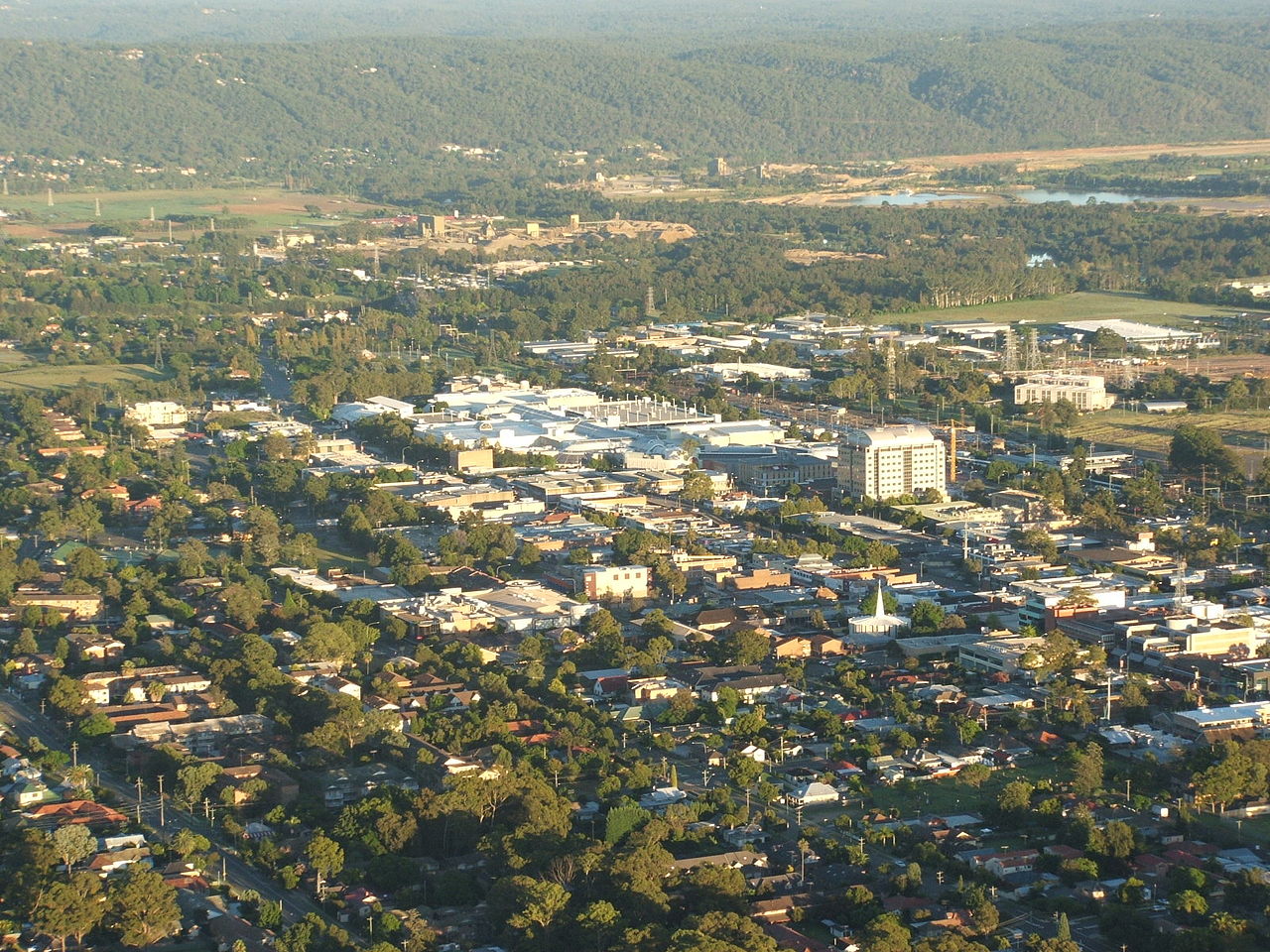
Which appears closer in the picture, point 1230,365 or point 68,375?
point 1230,365

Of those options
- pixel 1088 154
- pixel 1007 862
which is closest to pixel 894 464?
pixel 1007 862

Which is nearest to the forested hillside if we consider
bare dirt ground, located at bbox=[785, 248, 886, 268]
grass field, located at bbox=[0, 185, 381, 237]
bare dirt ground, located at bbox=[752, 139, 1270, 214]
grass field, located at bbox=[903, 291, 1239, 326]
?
bare dirt ground, located at bbox=[752, 139, 1270, 214]

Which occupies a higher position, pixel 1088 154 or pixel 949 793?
pixel 949 793

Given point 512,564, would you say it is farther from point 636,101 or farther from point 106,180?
point 636,101

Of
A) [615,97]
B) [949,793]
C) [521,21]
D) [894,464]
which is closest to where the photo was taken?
[949,793]

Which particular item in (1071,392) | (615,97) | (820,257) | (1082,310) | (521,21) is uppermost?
(521,21)

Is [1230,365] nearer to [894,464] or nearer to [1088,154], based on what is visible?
[894,464]

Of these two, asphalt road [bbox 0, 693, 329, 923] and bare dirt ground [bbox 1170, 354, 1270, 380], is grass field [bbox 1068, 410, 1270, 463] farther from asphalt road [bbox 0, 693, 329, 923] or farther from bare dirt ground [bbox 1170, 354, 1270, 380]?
asphalt road [bbox 0, 693, 329, 923]

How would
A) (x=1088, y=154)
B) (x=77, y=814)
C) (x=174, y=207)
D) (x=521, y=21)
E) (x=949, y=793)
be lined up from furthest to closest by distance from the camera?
1. (x=521, y=21)
2. (x=1088, y=154)
3. (x=174, y=207)
4. (x=949, y=793)
5. (x=77, y=814)
